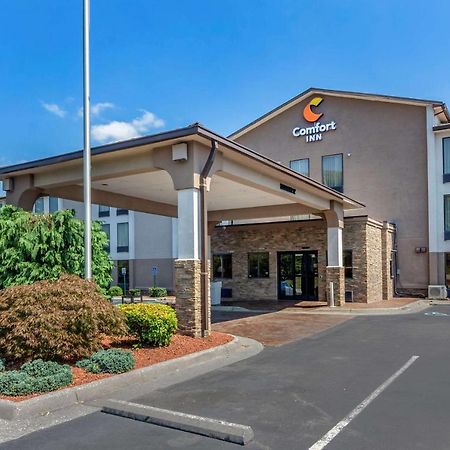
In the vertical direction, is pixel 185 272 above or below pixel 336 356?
above

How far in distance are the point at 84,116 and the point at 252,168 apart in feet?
16.2

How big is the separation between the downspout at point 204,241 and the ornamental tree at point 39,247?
2.96 metres

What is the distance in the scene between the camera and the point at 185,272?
11.0 m

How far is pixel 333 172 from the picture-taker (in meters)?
27.7

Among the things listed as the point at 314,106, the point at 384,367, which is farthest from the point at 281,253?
the point at 384,367

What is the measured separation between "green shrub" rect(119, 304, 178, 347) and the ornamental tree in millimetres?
2499

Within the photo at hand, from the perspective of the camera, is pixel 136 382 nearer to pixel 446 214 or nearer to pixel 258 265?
pixel 258 265

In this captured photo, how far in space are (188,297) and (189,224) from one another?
64.9 inches

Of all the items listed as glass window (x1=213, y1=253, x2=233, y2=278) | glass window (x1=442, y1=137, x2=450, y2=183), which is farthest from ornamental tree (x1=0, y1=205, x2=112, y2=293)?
glass window (x1=442, y1=137, x2=450, y2=183)

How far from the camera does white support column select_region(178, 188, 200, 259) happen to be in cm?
1098

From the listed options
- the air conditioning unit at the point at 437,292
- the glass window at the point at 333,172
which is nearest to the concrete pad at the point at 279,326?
the air conditioning unit at the point at 437,292

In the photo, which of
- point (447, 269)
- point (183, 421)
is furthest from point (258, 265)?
point (183, 421)

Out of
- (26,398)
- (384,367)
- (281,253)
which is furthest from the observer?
(281,253)

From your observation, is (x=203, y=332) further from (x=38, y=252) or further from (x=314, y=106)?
(x=314, y=106)
